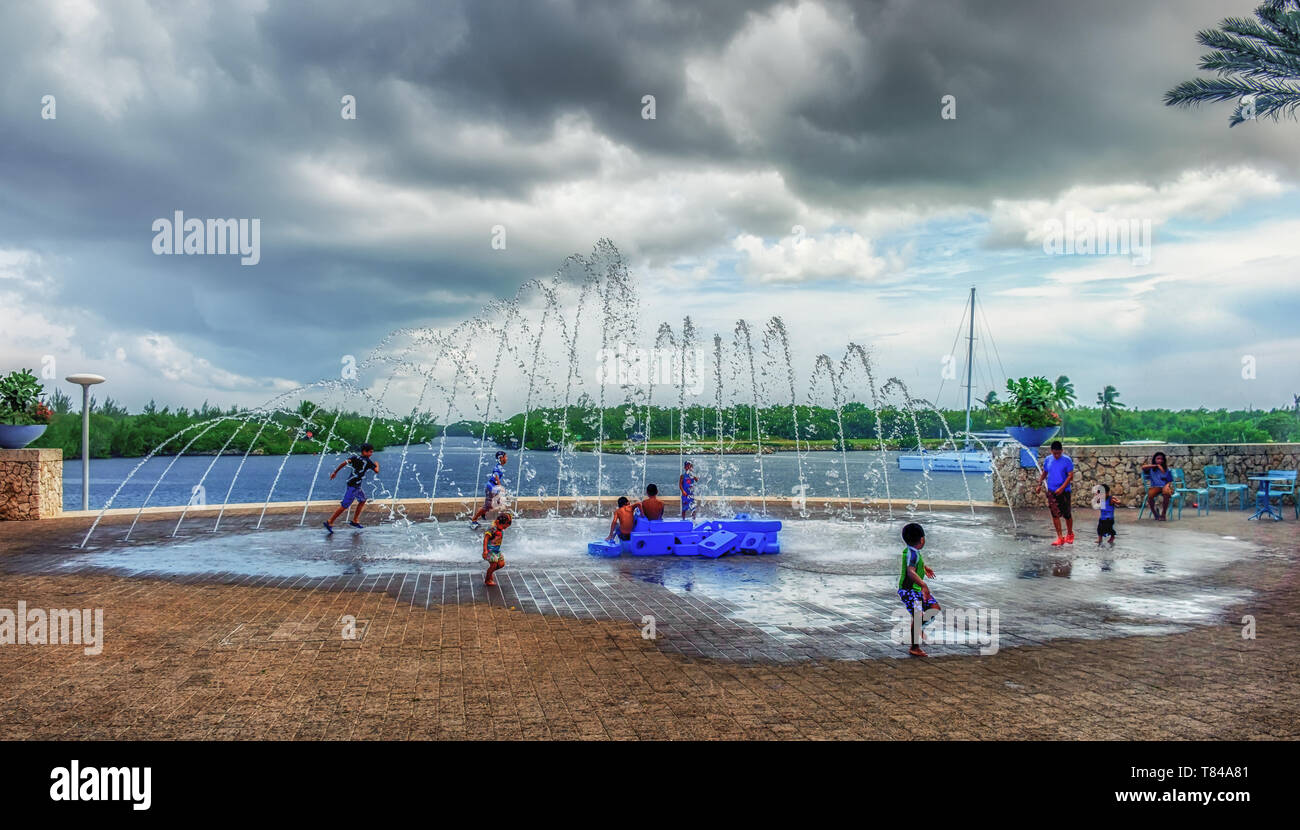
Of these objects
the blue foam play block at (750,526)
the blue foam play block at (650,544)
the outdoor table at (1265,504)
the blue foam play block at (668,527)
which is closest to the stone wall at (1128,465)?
the outdoor table at (1265,504)

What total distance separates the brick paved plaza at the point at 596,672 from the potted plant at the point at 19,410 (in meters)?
10.2

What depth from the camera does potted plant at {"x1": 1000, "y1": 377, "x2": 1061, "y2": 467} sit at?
66.1 ft

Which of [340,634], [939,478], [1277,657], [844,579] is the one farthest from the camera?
[939,478]

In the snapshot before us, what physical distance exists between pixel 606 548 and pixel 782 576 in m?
3.11

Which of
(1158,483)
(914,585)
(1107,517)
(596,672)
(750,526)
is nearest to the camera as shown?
(596,672)

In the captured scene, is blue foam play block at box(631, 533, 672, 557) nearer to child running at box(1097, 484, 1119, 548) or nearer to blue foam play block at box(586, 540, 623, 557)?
blue foam play block at box(586, 540, 623, 557)

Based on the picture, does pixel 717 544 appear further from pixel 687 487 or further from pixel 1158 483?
pixel 1158 483

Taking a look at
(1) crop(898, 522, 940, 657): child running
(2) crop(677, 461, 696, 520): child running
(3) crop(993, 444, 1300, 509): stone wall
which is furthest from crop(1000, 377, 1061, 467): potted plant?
(1) crop(898, 522, 940, 657): child running

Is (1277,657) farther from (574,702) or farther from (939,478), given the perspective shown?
(939,478)

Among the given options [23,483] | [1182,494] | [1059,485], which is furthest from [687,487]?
[23,483]

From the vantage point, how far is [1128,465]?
20.8 metres
